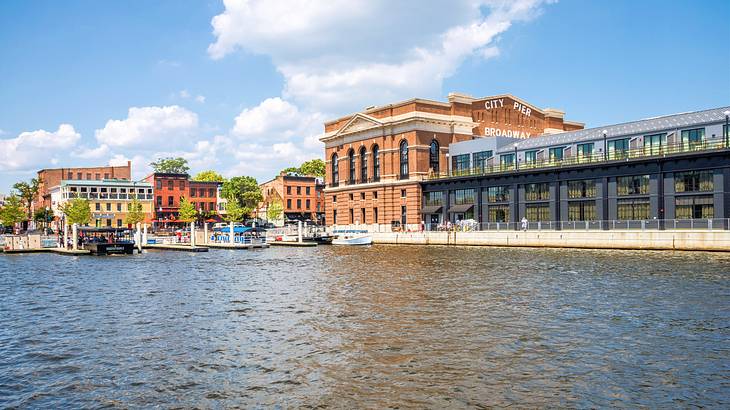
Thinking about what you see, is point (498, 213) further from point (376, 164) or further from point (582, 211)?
point (376, 164)

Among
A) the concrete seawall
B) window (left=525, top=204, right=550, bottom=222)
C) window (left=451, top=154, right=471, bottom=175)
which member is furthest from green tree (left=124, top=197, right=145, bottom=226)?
window (left=525, top=204, right=550, bottom=222)

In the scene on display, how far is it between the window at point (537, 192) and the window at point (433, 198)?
1586 centimetres

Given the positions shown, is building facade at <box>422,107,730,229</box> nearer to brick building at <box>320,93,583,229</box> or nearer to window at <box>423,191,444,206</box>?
window at <box>423,191,444,206</box>

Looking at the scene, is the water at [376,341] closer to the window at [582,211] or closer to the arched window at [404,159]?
the window at [582,211]

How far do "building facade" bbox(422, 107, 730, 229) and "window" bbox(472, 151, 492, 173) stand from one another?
0.16m

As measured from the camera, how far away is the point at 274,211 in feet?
405

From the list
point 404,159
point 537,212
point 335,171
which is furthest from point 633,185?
point 335,171

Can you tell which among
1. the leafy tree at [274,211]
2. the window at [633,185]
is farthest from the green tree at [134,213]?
the window at [633,185]

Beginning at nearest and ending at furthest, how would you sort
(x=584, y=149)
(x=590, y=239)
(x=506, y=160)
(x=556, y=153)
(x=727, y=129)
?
(x=727, y=129) < (x=590, y=239) < (x=584, y=149) < (x=556, y=153) < (x=506, y=160)

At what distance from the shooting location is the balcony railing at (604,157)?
58094mm

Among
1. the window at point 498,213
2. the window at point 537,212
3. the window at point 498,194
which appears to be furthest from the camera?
the window at point 498,194

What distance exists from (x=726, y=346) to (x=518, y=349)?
6.15 meters

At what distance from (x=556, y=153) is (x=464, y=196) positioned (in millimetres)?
14604

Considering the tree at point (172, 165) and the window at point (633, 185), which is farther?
the tree at point (172, 165)
